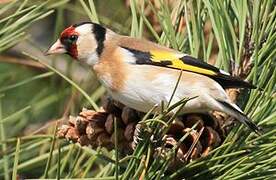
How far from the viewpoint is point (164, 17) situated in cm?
143

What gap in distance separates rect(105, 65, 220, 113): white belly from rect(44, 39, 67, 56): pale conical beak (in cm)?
20

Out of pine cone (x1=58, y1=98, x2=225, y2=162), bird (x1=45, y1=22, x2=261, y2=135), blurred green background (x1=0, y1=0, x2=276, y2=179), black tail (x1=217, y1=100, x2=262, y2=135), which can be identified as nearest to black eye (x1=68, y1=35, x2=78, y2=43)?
bird (x1=45, y1=22, x2=261, y2=135)

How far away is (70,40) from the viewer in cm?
170

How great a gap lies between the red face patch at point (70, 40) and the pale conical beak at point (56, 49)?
1 cm

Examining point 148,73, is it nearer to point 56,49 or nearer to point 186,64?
point 186,64

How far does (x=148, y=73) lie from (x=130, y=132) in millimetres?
266

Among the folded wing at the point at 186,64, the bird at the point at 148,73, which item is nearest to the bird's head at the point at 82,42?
the bird at the point at 148,73

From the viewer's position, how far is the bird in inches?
53.9

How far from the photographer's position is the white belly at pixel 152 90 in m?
1.40

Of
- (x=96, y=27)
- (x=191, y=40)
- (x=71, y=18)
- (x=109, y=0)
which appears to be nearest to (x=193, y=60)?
(x=191, y=40)

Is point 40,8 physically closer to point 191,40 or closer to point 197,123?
point 191,40

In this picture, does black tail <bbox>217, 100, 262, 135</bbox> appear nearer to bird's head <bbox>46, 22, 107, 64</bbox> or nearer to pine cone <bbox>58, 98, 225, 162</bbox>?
pine cone <bbox>58, 98, 225, 162</bbox>

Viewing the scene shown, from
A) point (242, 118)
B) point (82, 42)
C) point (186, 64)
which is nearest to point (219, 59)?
point (186, 64)

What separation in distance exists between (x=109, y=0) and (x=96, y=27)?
1.51 ft
